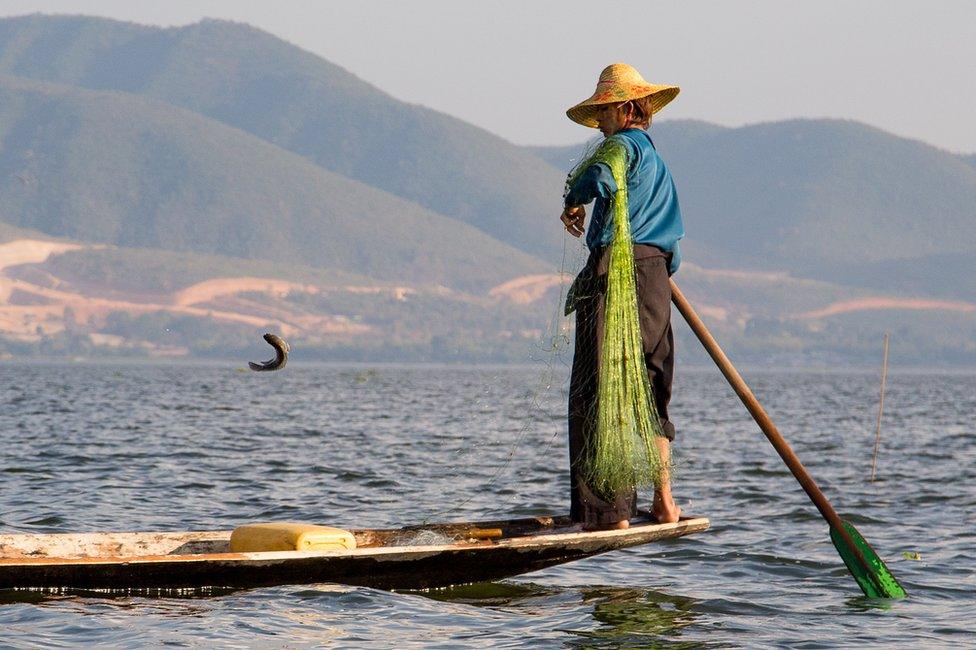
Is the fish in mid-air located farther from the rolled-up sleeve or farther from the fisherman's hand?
the rolled-up sleeve

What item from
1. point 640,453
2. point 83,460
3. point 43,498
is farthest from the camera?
point 83,460

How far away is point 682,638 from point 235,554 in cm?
304

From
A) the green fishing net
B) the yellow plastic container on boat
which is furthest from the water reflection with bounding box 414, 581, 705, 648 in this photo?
the green fishing net

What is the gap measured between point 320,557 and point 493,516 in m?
6.32

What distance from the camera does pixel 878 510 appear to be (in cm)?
1764

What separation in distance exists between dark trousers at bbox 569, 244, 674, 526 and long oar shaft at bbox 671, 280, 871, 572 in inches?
6.8

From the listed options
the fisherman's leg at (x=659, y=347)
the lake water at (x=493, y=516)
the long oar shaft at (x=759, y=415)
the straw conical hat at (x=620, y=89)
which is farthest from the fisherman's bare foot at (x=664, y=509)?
the straw conical hat at (x=620, y=89)

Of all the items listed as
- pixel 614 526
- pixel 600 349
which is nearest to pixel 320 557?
pixel 614 526

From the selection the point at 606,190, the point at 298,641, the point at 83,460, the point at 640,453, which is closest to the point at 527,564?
the point at 640,453

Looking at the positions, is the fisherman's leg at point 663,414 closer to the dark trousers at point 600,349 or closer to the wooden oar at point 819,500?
the dark trousers at point 600,349

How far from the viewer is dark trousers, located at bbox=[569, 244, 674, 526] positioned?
10367 millimetres

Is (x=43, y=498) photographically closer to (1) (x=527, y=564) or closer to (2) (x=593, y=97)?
(1) (x=527, y=564)

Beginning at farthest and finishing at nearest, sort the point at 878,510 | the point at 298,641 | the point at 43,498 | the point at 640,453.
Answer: the point at 878,510 → the point at 43,498 → the point at 640,453 → the point at 298,641

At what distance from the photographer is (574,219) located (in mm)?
10289
